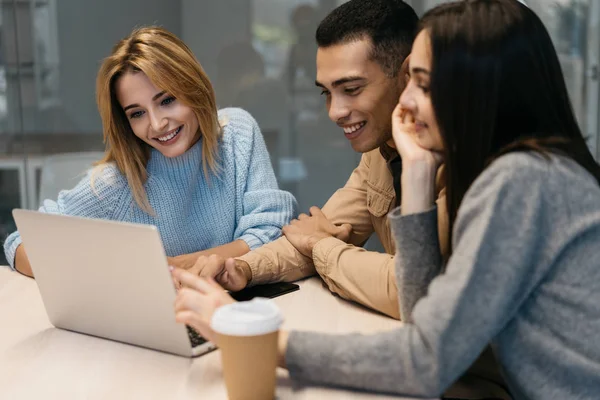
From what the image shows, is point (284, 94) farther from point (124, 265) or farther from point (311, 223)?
point (124, 265)

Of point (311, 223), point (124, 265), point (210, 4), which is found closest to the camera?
point (124, 265)

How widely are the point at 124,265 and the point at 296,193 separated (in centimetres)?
234

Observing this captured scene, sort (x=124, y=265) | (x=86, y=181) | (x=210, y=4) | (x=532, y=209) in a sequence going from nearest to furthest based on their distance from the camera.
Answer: (x=532, y=209), (x=124, y=265), (x=86, y=181), (x=210, y=4)

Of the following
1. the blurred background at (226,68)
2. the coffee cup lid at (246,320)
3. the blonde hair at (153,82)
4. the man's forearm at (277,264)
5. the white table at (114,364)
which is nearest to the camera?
the coffee cup lid at (246,320)

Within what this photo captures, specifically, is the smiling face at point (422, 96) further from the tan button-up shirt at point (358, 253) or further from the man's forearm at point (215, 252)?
the man's forearm at point (215, 252)

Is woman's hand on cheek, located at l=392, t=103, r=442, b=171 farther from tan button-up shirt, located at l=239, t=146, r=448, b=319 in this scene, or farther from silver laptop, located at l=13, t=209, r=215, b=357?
silver laptop, located at l=13, t=209, r=215, b=357

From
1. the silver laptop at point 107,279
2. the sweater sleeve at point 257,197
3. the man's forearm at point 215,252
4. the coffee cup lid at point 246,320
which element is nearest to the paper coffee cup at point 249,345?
the coffee cup lid at point 246,320

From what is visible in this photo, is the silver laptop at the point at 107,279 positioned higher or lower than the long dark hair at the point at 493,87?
lower

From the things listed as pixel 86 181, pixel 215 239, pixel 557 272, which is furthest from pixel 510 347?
pixel 86 181

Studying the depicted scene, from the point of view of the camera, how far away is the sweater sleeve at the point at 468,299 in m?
0.86

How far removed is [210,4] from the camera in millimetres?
3250

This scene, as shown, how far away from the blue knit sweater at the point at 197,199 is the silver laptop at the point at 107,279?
21.9 inches

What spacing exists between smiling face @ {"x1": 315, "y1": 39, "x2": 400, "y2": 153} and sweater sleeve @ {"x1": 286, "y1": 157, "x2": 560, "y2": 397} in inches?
27.5

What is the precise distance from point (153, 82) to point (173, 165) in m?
0.23
